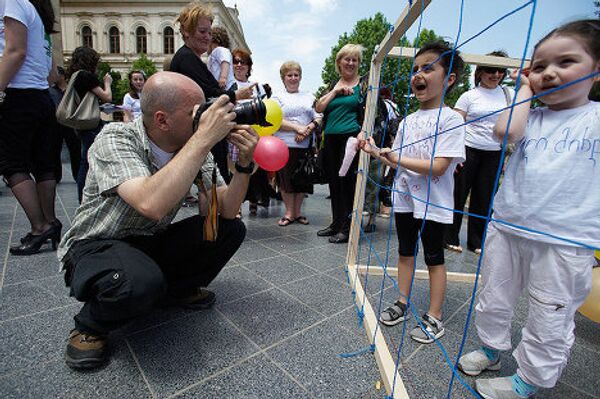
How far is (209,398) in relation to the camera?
1.13 m

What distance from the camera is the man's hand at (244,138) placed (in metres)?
1.40

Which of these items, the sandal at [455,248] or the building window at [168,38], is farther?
the building window at [168,38]

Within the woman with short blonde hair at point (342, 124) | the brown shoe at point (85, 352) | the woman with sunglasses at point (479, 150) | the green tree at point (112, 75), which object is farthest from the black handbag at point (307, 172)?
the green tree at point (112, 75)

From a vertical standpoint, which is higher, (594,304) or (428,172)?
(428,172)

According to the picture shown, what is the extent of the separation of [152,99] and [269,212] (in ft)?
9.90

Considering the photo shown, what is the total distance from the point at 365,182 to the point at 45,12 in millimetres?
2443

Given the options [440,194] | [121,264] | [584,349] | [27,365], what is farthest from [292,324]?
[584,349]

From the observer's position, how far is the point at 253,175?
12.0 ft

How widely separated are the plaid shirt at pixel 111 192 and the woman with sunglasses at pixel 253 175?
2096mm

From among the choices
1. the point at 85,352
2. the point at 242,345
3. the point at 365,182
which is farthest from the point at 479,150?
the point at 85,352

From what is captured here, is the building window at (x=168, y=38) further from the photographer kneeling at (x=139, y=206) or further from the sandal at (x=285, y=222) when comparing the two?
the photographer kneeling at (x=139, y=206)

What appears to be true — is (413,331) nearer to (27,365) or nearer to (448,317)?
(448,317)

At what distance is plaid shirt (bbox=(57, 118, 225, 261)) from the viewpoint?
1271 millimetres

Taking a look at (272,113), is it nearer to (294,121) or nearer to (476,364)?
(294,121)
